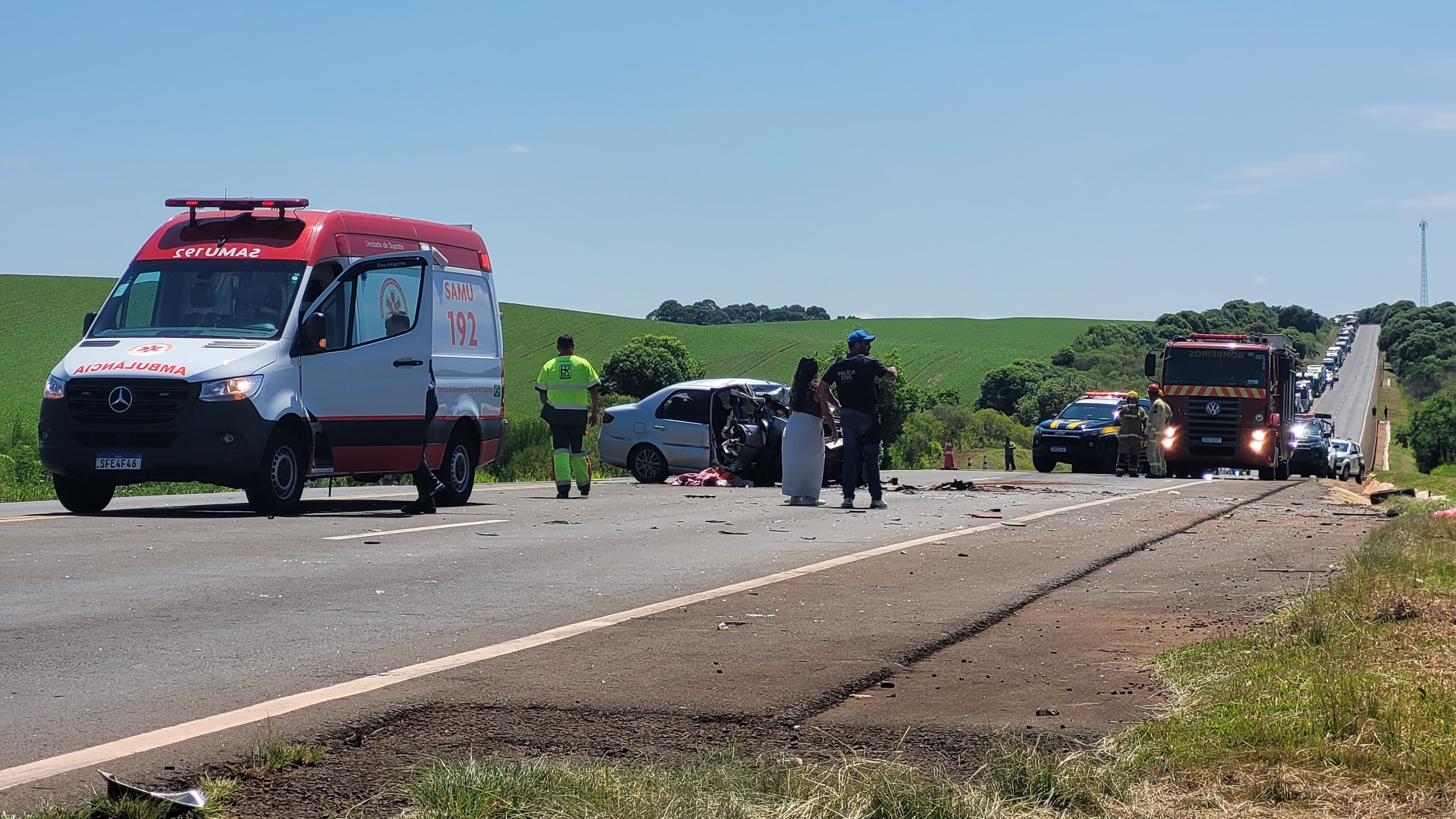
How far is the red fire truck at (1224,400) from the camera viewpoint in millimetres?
31094

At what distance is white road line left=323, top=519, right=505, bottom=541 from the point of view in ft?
38.3

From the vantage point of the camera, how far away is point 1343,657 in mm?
5781

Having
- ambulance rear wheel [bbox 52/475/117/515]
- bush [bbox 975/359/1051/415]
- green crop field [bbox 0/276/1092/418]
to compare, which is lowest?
ambulance rear wheel [bbox 52/475/117/515]

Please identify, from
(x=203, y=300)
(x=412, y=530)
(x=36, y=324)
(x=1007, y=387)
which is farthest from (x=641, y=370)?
(x=412, y=530)

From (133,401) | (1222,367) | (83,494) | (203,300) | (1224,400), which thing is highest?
(1222,367)

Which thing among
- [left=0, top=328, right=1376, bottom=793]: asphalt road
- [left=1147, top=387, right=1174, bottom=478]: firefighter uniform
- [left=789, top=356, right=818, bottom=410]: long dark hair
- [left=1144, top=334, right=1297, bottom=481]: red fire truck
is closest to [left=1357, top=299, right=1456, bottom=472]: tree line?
[left=1144, top=334, right=1297, bottom=481]: red fire truck

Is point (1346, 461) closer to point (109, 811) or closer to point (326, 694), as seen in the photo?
point (326, 694)

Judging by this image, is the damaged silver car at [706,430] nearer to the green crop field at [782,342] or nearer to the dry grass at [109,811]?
the dry grass at [109,811]

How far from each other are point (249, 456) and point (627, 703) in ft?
29.0

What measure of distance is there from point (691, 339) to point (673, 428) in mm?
93036

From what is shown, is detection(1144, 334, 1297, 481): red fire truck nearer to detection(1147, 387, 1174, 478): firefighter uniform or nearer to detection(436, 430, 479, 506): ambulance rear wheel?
detection(1147, 387, 1174, 478): firefighter uniform

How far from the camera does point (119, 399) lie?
43.0 feet

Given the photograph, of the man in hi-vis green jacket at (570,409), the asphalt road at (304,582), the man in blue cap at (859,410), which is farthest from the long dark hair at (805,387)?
the man in hi-vis green jacket at (570,409)

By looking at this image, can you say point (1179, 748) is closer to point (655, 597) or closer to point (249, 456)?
point (655, 597)
